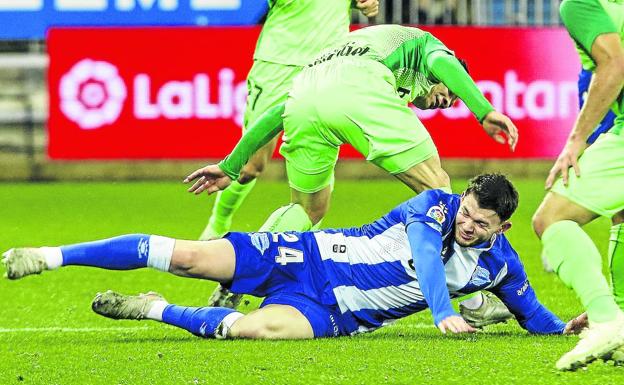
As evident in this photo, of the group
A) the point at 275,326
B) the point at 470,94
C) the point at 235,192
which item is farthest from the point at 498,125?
the point at 235,192

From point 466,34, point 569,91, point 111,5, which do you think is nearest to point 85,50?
point 111,5

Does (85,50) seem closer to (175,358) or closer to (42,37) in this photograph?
(42,37)

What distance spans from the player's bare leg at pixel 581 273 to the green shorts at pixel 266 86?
10.5 ft

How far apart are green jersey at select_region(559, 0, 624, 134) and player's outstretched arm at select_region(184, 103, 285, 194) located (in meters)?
1.73

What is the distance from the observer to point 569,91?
13445 millimetres

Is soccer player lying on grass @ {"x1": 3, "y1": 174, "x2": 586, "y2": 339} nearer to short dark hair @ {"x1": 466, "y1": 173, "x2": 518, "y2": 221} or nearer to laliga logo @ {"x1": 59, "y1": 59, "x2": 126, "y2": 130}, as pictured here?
short dark hair @ {"x1": 466, "y1": 173, "x2": 518, "y2": 221}

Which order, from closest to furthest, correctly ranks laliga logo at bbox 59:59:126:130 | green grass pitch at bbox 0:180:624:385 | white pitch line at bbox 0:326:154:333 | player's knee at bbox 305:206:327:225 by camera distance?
green grass pitch at bbox 0:180:624:385 → white pitch line at bbox 0:326:154:333 → player's knee at bbox 305:206:327:225 → laliga logo at bbox 59:59:126:130

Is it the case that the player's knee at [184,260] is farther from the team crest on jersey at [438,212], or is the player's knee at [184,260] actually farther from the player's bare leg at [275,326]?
the team crest on jersey at [438,212]

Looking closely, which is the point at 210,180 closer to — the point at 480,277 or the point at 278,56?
the point at 480,277

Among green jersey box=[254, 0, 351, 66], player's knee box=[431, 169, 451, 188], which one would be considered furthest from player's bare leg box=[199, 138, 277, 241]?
player's knee box=[431, 169, 451, 188]

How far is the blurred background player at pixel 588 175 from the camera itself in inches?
203

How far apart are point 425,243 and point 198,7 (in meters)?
9.39

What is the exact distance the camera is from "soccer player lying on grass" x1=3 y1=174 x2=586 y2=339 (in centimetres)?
579

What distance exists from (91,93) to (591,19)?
864 cm
